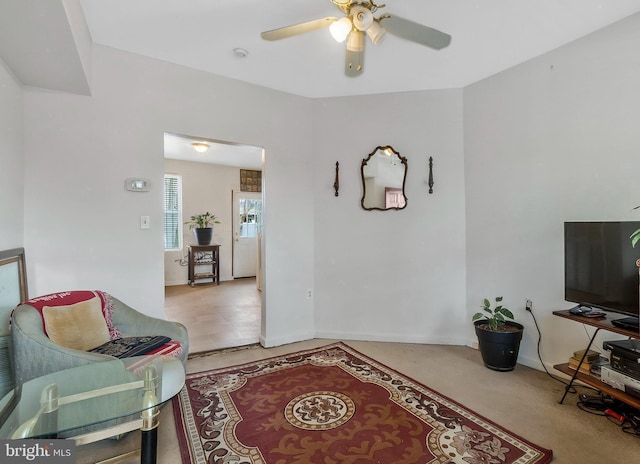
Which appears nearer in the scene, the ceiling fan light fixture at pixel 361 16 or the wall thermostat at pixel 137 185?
the ceiling fan light fixture at pixel 361 16

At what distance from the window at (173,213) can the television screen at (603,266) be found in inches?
251

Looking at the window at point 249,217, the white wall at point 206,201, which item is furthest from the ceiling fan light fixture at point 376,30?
the window at point 249,217

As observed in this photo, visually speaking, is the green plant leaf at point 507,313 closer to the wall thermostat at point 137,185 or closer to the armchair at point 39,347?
the armchair at point 39,347

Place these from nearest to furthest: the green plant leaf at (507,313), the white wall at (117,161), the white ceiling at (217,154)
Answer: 1. the white wall at (117,161)
2. the green plant leaf at (507,313)
3. the white ceiling at (217,154)

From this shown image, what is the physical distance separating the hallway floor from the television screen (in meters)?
2.87

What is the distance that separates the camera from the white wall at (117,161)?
2.41m

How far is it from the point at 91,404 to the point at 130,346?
2.20 ft

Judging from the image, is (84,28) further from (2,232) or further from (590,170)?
(590,170)

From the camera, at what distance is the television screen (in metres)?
1.98

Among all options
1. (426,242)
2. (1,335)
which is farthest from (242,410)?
(426,242)

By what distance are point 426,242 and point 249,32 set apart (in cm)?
250

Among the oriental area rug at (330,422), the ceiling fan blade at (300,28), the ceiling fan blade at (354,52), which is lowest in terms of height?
the oriental area rug at (330,422)

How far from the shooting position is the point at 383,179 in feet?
11.6

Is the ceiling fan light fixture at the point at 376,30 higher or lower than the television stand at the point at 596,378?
higher
